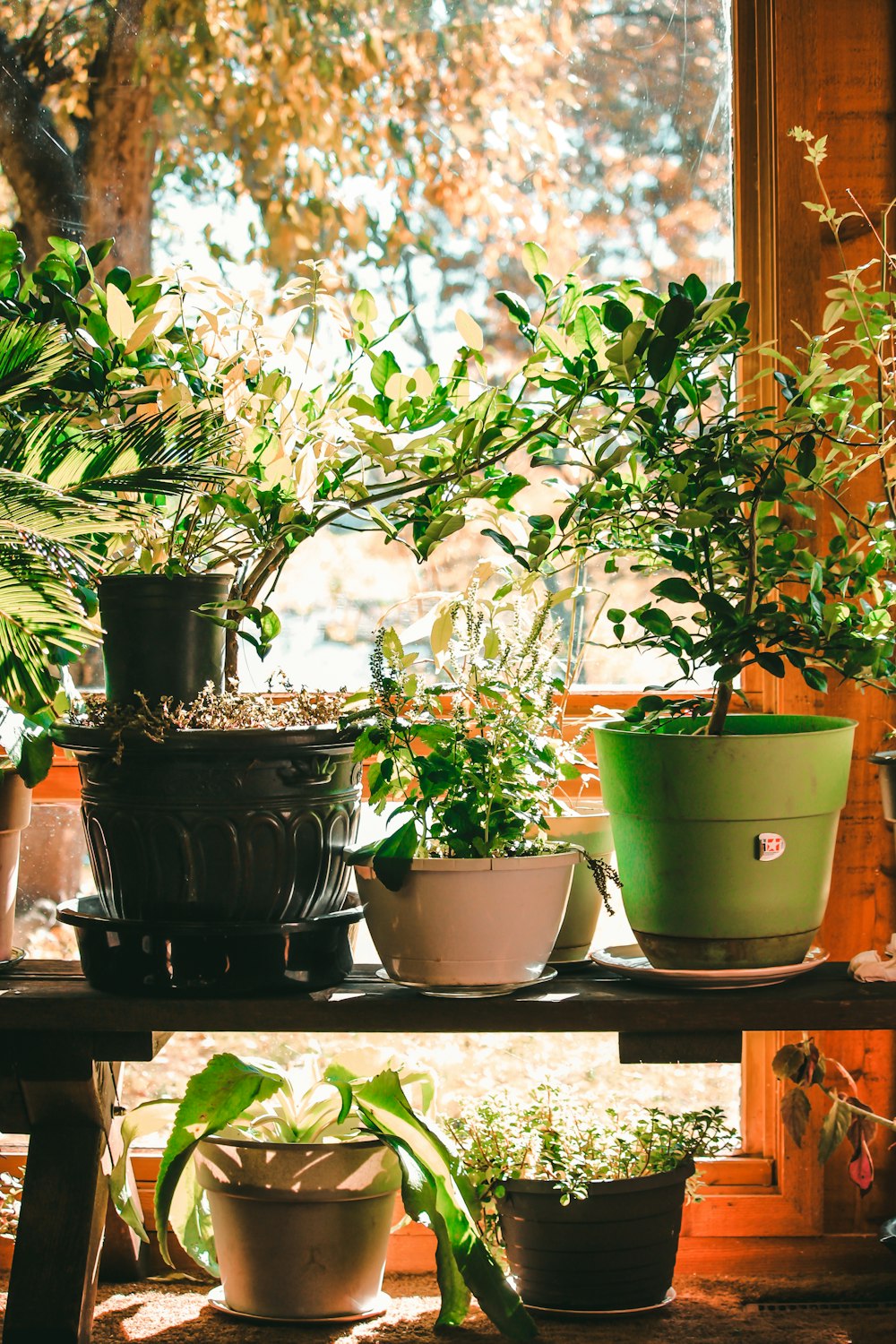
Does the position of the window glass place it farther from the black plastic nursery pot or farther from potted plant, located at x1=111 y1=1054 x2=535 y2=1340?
the black plastic nursery pot

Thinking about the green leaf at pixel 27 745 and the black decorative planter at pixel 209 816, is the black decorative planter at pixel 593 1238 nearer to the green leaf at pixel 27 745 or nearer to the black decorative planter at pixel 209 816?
the black decorative planter at pixel 209 816

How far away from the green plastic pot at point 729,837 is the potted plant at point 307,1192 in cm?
39

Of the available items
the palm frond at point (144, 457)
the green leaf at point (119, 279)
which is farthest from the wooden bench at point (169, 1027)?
the green leaf at point (119, 279)

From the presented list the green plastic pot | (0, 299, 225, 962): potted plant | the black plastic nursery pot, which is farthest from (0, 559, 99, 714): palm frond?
the green plastic pot

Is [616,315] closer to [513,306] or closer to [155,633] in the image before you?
[513,306]

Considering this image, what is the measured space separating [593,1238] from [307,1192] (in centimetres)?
35

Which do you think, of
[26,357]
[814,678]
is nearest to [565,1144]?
[814,678]

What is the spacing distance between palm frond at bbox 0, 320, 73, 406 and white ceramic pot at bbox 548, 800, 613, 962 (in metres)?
0.75

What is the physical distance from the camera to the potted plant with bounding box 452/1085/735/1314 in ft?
4.99

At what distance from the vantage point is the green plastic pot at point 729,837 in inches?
50.7

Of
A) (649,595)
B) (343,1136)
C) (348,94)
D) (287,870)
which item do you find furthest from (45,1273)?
(348,94)

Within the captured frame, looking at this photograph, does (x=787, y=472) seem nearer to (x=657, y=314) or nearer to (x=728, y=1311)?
(x=657, y=314)

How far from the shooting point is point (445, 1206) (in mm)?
1421

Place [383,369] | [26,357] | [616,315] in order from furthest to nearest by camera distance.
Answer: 1. [383,369]
2. [616,315]
3. [26,357]
